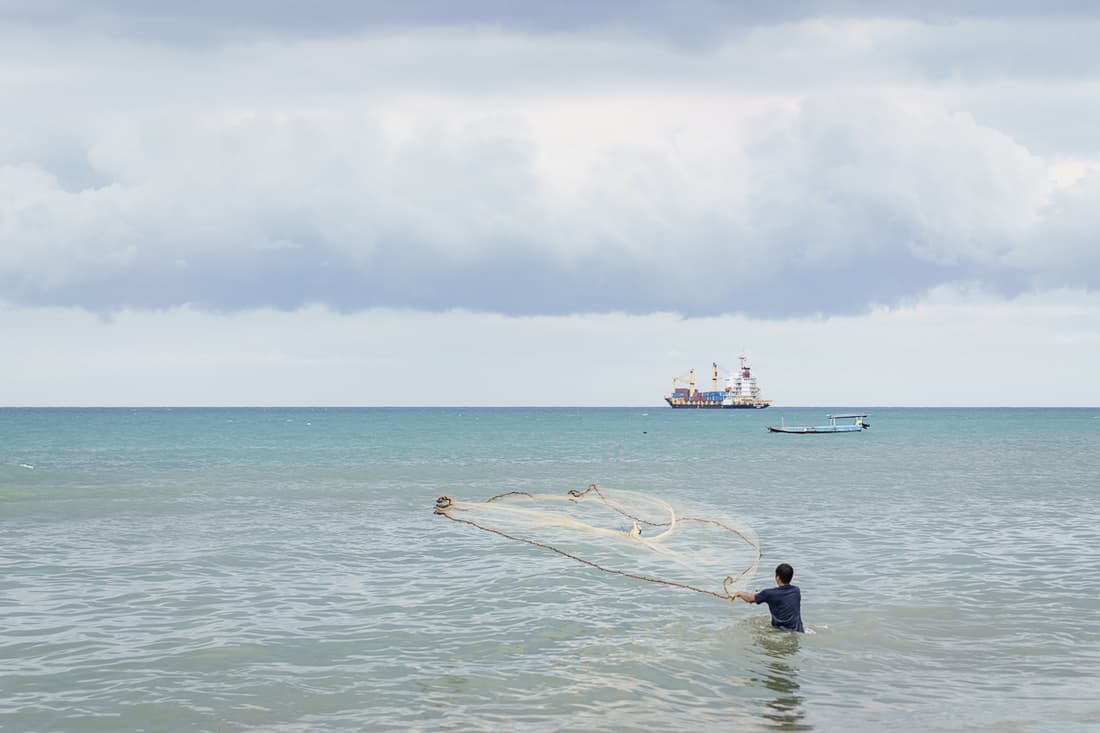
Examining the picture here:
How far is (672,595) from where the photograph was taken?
66.4 ft

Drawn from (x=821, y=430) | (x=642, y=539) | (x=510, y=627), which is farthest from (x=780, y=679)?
(x=821, y=430)

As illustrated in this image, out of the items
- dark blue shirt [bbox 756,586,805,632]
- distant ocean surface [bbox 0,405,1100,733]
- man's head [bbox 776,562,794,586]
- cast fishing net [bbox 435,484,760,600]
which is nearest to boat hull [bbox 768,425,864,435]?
distant ocean surface [bbox 0,405,1100,733]

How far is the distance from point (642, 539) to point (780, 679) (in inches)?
172

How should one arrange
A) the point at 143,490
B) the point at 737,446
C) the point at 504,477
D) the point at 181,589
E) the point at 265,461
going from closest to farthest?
the point at 181,589 → the point at 143,490 → the point at 504,477 → the point at 265,461 → the point at 737,446

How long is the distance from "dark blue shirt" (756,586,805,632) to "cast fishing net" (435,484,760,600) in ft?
2.15

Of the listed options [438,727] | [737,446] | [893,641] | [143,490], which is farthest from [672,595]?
[737,446]

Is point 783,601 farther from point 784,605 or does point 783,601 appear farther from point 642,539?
point 642,539

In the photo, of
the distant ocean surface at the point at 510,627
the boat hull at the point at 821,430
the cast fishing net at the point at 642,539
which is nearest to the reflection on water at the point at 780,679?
the distant ocean surface at the point at 510,627

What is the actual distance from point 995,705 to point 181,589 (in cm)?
1630

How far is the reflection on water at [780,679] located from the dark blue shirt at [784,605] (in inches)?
7.6

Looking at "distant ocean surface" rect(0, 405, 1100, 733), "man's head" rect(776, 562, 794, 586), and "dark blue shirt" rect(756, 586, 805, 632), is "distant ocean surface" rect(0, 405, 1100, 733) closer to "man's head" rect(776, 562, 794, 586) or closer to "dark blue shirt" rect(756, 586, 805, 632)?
"dark blue shirt" rect(756, 586, 805, 632)

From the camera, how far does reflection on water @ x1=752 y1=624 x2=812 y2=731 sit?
12.1m

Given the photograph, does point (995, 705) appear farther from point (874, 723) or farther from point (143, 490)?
point (143, 490)

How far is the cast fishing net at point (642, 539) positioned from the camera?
58.9 feet
